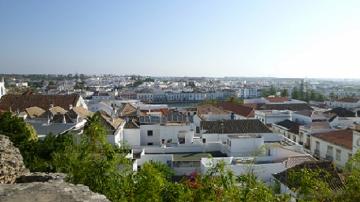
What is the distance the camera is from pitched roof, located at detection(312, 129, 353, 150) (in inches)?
1207

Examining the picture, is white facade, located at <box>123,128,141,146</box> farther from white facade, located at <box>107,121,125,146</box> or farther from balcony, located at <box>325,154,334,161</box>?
balcony, located at <box>325,154,334,161</box>

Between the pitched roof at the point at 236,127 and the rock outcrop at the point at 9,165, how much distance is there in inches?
987

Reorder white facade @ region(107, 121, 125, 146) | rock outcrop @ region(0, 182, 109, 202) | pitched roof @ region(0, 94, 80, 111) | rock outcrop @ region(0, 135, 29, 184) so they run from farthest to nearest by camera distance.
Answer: pitched roof @ region(0, 94, 80, 111)
white facade @ region(107, 121, 125, 146)
rock outcrop @ region(0, 135, 29, 184)
rock outcrop @ region(0, 182, 109, 202)

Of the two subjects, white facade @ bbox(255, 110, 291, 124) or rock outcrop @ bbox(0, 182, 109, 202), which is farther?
white facade @ bbox(255, 110, 291, 124)

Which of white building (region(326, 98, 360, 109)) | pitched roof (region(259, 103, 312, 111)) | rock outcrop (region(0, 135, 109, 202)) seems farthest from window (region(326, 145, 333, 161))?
white building (region(326, 98, 360, 109))

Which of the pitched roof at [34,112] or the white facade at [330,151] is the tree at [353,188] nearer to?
the white facade at [330,151]

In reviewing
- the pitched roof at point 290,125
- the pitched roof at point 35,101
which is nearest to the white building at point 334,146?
the pitched roof at point 290,125

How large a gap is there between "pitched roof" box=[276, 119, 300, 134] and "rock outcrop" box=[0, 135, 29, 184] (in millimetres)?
34642

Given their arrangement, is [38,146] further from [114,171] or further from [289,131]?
[289,131]

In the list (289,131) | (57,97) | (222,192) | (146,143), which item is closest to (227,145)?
(146,143)

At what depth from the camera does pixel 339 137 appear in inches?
1280

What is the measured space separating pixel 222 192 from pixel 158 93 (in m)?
118

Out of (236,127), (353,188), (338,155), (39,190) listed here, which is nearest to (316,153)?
(338,155)

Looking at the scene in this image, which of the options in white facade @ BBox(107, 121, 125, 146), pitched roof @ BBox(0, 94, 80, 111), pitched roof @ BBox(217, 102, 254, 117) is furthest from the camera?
pitched roof @ BBox(217, 102, 254, 117)
